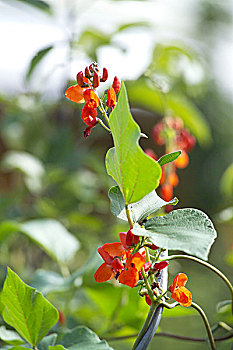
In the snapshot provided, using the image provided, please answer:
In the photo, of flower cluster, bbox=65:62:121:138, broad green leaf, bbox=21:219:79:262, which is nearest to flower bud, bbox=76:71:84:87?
flower cluster, bbox=65:62:121:138

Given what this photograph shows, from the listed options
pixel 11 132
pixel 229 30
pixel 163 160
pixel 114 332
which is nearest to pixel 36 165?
pixel 11 132

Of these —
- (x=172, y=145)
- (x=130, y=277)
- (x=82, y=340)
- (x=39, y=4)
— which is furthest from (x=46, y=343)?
(x=39, y=4)

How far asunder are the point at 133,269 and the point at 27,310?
0.09 meters

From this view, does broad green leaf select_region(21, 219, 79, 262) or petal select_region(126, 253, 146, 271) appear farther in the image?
broad green leaf select_region(21, 219, 79, 262)

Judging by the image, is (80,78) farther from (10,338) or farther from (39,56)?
(39,56)

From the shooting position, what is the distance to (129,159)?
0.21 metres

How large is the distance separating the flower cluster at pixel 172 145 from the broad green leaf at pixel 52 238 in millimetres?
186

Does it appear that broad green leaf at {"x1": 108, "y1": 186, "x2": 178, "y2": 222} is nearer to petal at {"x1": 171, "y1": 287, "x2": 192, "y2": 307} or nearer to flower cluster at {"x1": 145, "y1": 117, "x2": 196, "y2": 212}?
petal at {"x1": 171, "y1": 287, "x2": 192, "y2": 307}

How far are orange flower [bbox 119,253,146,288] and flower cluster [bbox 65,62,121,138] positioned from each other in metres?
0.08

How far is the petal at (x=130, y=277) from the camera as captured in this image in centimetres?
22

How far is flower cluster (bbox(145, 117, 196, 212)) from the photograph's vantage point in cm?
45

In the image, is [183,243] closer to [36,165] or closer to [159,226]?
[159,226]

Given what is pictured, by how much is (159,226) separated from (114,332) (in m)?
0.32

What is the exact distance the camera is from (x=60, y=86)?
0.85 metres
